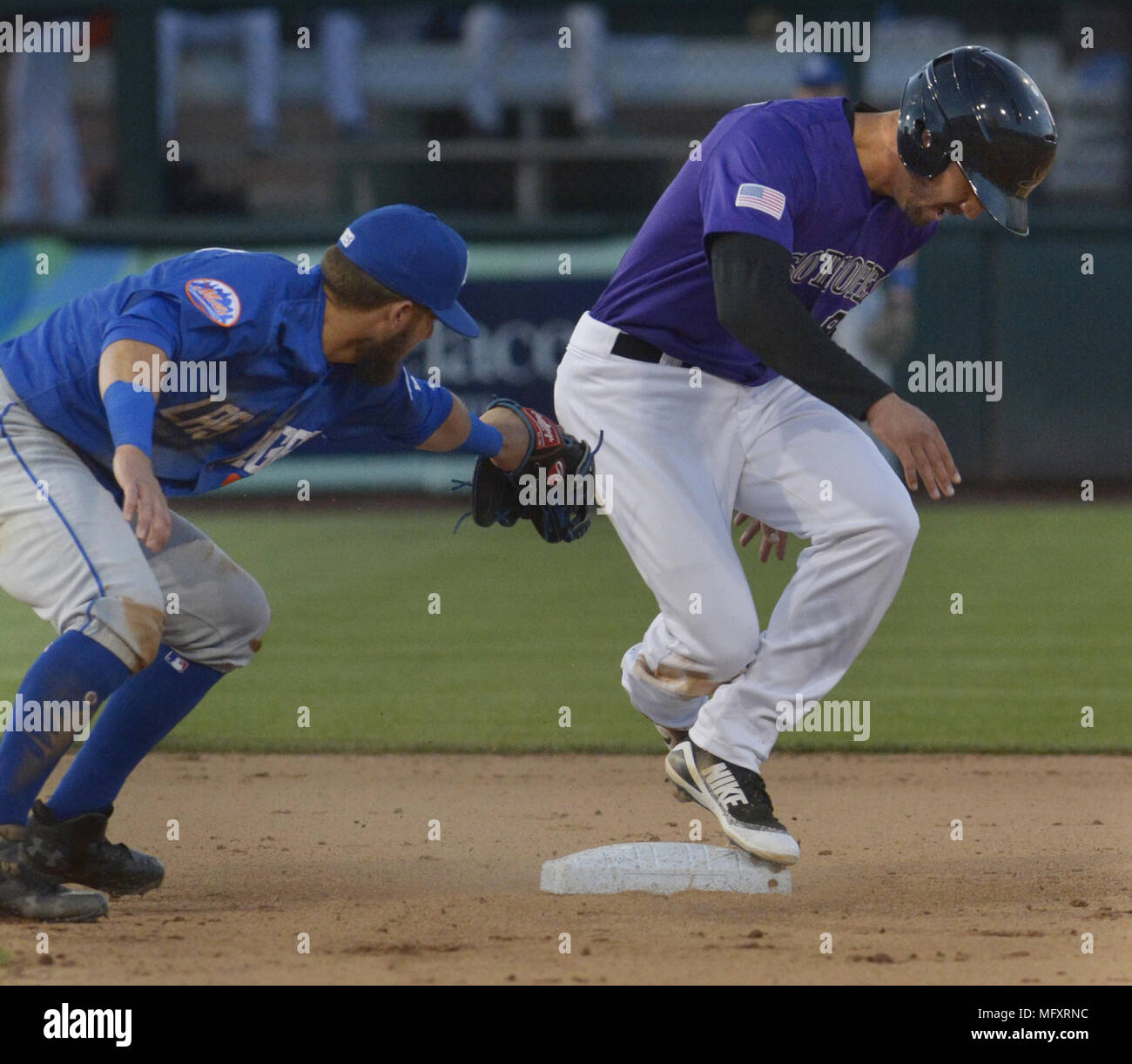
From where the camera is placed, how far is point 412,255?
379 centimetres

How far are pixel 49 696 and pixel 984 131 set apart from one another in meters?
2.48

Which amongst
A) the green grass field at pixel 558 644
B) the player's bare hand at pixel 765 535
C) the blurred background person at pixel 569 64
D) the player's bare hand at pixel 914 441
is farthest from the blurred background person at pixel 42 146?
the player's bare hand at pixel 914 441

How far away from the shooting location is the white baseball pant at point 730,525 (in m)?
4.20

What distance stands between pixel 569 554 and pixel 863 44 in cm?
565

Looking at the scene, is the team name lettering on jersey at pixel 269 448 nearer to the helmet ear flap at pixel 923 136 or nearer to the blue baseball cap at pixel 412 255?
the blue baseball cap at pixel 412 255

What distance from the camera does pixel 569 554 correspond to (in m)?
11.3

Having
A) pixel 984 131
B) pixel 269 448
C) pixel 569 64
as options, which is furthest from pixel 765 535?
pixel 569 64

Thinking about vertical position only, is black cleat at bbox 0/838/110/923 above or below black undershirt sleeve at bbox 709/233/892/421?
below

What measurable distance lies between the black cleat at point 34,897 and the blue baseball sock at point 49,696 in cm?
20

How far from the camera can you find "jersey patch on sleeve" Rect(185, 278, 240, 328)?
147 inches

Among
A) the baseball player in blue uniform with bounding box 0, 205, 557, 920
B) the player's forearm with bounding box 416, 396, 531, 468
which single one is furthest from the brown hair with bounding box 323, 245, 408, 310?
the player's forearm with bounding box 416, 396, 531, 468

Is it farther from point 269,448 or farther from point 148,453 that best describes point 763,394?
point 148,453

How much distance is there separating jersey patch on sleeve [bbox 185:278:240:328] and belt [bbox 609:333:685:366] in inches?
42.9

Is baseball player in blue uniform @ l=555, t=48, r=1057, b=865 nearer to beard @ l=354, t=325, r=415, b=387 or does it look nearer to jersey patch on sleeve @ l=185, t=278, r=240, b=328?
beard @ l=354, t=325, r=415, b=387
